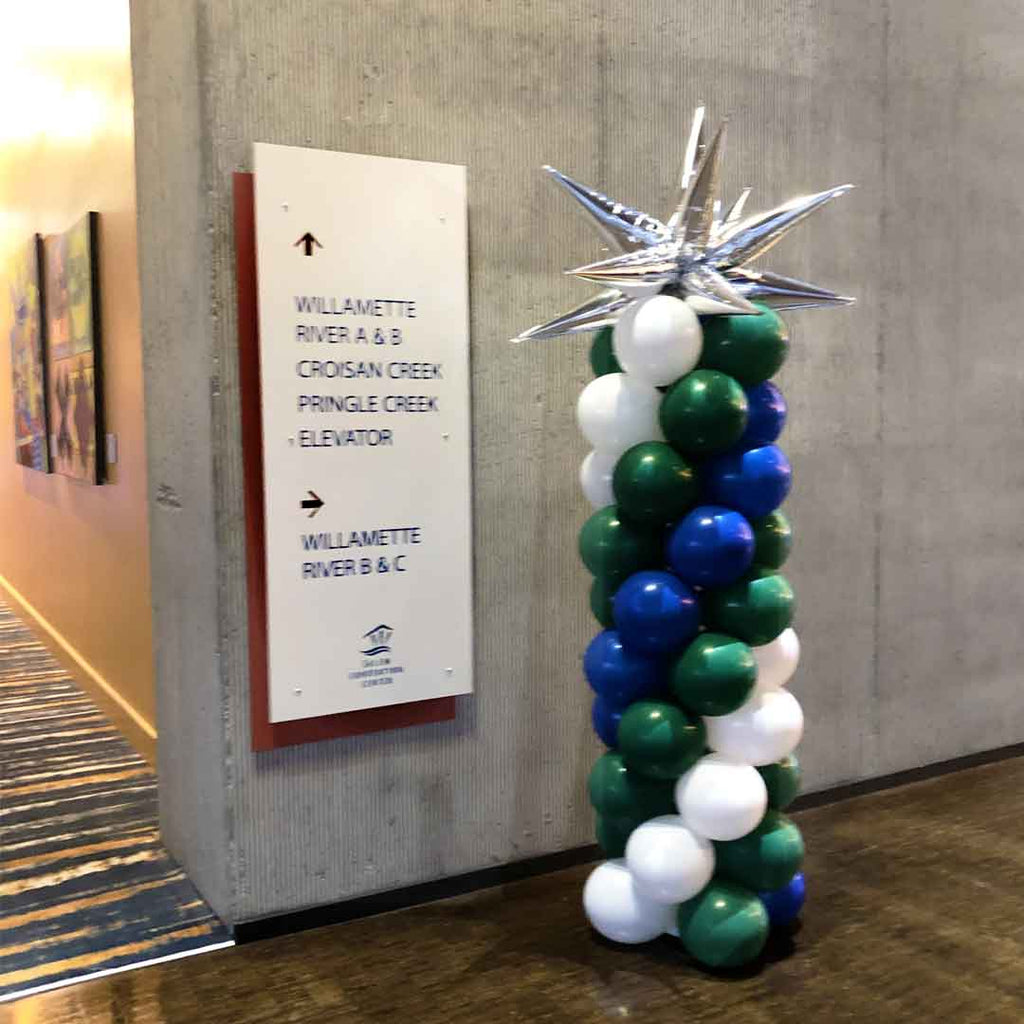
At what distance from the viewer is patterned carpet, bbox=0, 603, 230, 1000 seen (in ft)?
9.09

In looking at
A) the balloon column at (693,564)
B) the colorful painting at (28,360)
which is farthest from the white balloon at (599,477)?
the colorful painting at (28,360)

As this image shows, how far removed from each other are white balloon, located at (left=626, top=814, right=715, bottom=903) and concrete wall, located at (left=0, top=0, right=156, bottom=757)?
2.11 meters

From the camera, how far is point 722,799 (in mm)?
2547

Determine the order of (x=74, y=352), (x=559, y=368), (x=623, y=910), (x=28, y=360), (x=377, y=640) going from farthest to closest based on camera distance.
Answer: (x=28, y=360)
(x=74, y=352)
(x=559, y=368)
(x=377, y=640)
(x=623, y=910)

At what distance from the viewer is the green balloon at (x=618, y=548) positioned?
2.66 m

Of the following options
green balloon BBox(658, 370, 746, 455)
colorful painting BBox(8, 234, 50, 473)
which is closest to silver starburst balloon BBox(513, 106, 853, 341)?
green balloon BBox(658, 370, 746, 455)

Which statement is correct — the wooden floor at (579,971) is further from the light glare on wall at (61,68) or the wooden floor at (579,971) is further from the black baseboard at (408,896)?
the light glare on wall at (61,68)

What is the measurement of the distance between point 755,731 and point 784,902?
54 cm

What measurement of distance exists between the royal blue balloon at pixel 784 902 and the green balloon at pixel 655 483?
102cm

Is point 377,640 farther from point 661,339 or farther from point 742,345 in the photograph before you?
point 742,345

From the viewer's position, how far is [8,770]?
4.18 metres

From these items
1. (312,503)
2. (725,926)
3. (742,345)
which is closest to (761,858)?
(725,926)

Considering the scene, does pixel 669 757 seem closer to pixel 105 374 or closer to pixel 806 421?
pixel 806 421

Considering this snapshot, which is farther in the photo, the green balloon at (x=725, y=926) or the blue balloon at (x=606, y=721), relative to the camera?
the blue balloon at (x=606, y=721)
